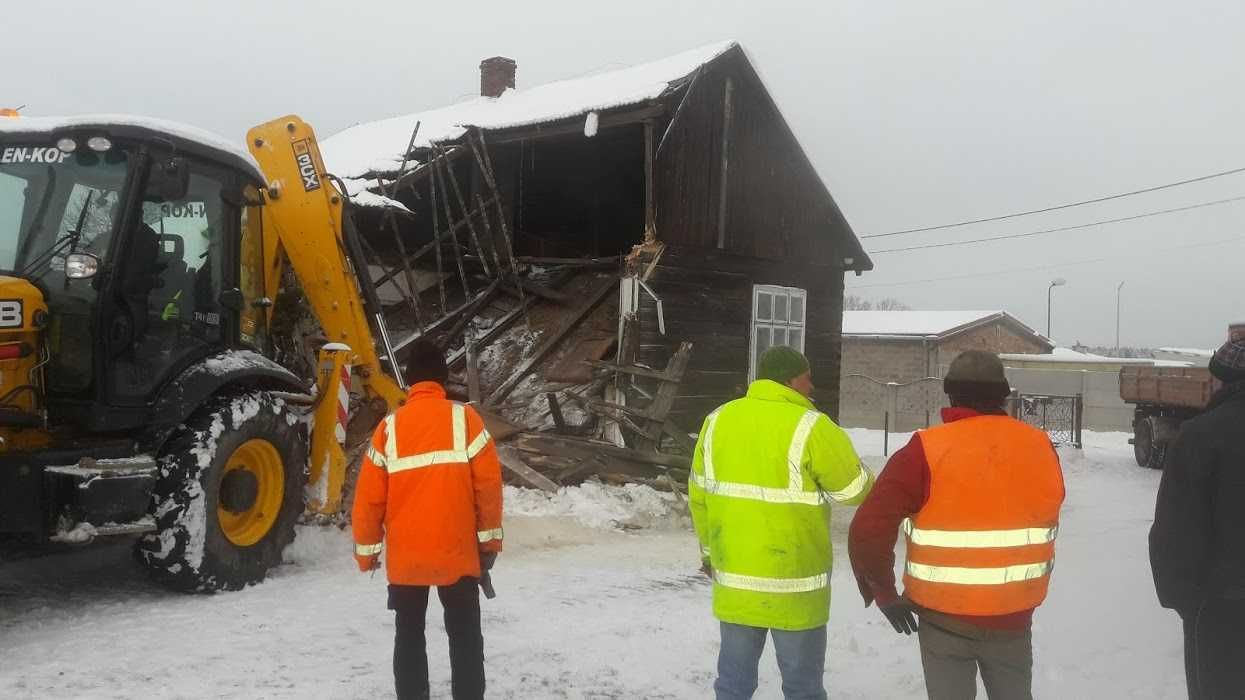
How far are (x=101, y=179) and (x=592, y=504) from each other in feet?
17.7

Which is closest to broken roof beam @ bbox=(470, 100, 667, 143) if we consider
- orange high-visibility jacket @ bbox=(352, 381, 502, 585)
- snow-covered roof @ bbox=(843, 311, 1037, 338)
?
orange high-visibility jacket @ bbox=(352, 381, 502, 585)

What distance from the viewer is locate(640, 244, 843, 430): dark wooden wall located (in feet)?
41.9

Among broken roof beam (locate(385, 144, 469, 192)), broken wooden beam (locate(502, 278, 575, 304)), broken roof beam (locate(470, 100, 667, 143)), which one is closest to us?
broken roof beam (locate(470, 100, 667, 143))

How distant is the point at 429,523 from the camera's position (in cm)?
393

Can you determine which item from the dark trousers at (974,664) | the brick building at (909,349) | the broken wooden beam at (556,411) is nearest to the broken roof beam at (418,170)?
the broken wooden beam at (556,411)

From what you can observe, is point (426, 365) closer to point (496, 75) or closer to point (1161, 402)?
point (496, 75)

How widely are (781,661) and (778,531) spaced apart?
0.50 metres

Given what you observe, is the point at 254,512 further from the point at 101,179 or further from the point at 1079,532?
the point at 1079,532

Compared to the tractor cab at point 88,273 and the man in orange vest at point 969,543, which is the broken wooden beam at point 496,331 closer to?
the tractor cab at point 88,273

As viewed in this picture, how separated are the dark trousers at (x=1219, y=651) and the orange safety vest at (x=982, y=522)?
532mm

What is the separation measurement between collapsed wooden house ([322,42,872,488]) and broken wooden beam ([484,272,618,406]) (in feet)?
0.09

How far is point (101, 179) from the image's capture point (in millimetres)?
5711

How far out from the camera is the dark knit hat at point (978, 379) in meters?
3.28

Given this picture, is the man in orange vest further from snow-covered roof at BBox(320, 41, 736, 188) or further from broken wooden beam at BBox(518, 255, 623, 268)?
broken wooden beam at BBox(518, 255, 623, 268)
